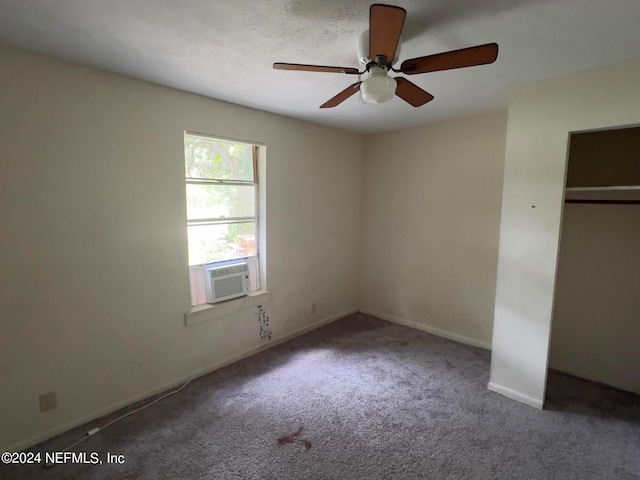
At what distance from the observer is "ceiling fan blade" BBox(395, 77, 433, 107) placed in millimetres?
1781

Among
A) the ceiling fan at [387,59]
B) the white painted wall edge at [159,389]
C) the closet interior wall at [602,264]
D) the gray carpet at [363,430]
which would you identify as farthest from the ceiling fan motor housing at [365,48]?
the white painted wall edge at [159,389]

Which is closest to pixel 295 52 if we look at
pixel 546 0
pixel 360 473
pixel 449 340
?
pixel 546 0

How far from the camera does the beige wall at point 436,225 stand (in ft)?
11.0

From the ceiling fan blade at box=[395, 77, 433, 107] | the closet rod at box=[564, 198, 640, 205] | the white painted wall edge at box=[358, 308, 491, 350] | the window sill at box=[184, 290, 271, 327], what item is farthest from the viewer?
the white painted wall edge at box=[358, 308, 491, 350]

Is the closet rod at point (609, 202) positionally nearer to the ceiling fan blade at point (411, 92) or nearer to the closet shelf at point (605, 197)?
the closet shelf at point (605, 197)

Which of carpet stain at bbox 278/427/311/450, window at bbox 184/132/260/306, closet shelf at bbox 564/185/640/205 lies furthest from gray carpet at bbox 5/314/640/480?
closet shelf at bbox 564/185/640/205

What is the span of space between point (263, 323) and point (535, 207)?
262cm

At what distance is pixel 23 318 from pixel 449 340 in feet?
12.2

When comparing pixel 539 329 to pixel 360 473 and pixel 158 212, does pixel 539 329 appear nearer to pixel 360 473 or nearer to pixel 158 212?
pixel 360 473

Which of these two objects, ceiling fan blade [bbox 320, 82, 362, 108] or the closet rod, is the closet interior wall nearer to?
the closet rod

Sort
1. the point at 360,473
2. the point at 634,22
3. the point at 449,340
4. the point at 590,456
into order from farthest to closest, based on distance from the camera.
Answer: the point at 449,340, the point at 590,456, the point at 360,473, the point at 634,22

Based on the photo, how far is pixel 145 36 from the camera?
1713mm

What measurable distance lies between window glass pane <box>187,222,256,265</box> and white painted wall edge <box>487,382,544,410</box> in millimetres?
2471

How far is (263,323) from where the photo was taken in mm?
3375
